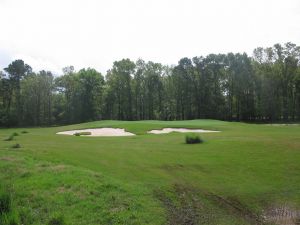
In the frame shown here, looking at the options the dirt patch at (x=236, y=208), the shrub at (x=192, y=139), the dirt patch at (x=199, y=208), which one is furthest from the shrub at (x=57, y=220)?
the shrub at (x=192, y=139)

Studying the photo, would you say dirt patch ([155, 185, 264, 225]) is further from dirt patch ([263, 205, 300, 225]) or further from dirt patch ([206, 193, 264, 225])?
dirt patch ([263, 205, 300, 225])

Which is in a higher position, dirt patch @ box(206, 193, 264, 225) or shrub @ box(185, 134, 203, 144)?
shrub @ box(185, 134, 203, 144)

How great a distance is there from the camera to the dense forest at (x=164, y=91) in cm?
8306

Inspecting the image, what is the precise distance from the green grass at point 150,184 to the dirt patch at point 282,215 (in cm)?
27

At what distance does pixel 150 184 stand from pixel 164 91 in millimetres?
84922

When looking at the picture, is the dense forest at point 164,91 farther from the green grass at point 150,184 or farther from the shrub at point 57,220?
the shrub at point 57,220

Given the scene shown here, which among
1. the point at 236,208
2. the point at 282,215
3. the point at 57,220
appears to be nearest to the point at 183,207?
the point at 236,208

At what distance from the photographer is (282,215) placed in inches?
417

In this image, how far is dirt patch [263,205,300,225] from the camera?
10195 mm

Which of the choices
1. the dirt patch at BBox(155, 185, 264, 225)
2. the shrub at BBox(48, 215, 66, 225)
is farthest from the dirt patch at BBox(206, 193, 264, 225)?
the shrub at BBox(48, 215, 66, 225)

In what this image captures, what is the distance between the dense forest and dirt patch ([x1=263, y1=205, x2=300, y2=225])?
7527cm

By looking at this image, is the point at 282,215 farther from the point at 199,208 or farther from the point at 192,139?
the point at 192,139

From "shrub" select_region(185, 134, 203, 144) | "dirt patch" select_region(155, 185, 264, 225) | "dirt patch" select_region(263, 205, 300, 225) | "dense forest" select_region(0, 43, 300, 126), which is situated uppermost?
"dense forest" select_region(0, 43, 300, 126)

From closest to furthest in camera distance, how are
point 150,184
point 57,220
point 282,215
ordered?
point 57,220 < point 282,215 < point 150,184
